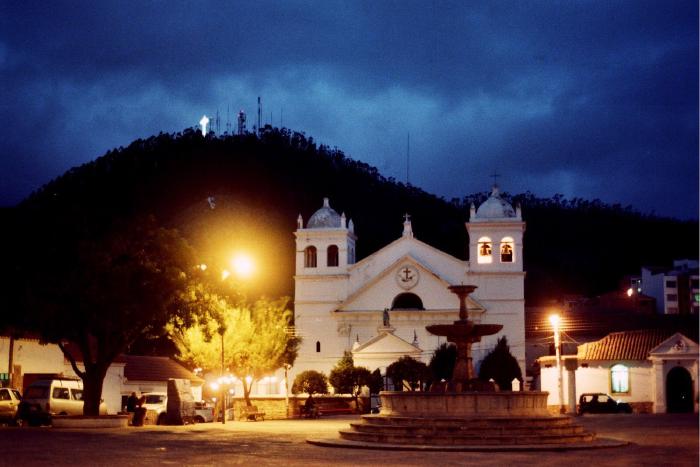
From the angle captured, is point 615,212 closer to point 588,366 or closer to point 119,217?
point 588,366

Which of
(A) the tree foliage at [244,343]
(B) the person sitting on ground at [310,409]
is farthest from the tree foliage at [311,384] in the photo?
(B) the person sitting on ground at [310,409]

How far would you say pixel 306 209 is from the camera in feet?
325

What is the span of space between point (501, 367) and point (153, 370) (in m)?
18.9

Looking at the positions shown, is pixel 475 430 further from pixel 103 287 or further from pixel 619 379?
pixel 619 379

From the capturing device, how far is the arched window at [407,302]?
57969 mm

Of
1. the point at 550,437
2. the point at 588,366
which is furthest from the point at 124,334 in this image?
the point at 588,366

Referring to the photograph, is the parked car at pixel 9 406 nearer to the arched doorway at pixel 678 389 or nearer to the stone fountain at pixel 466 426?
the stone fountain at pixel 466 426

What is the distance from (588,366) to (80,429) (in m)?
27.1

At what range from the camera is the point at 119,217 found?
2847 centimetres

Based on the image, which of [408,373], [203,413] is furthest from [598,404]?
[203,413]

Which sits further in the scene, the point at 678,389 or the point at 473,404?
the point at 678,389

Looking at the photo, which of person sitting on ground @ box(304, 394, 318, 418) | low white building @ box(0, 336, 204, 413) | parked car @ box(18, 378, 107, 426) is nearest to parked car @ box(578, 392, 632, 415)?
person sitting on ground @ box(304, 394, 318, 418)

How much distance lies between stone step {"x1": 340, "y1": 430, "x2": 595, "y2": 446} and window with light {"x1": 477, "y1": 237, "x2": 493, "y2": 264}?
3723cm

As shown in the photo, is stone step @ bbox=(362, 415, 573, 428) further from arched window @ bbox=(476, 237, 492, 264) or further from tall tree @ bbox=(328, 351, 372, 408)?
arched window @ bbox=(476, 237, 492, 264)
